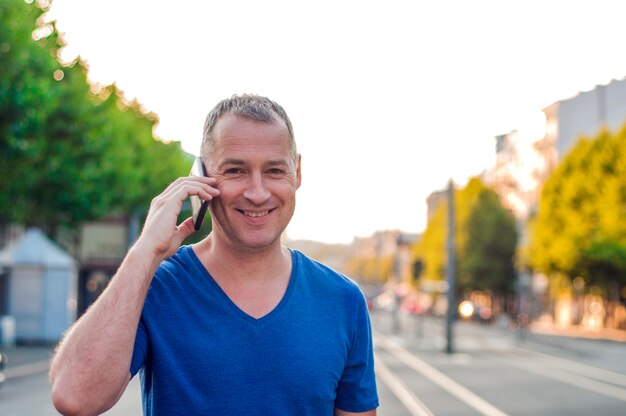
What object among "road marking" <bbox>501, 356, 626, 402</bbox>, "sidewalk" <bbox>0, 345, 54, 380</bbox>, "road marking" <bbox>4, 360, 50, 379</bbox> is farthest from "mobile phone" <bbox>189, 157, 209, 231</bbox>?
"road marking" <bbox>4, 360, 50, 379</bbox>

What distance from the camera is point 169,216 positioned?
9.75 ft

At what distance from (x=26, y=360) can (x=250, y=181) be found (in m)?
27.5

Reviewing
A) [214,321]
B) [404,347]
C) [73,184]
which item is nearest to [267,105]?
[214,321]

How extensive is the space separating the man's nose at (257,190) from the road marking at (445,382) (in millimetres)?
14176

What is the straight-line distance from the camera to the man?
276cm

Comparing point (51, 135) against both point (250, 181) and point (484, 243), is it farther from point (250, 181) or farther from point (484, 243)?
point (484, 243)

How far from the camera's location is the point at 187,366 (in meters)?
2.86

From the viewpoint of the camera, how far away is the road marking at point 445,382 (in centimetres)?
1761

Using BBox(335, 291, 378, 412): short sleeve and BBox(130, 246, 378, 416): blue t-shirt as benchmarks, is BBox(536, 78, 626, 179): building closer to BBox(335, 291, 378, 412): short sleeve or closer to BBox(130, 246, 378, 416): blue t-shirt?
BBox(335, 291, 378, 412): short sleeve

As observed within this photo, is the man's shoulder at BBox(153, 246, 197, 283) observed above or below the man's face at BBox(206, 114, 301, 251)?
below

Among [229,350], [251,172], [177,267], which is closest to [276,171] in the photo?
[251,172]

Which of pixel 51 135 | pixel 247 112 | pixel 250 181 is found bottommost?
pixel 250 181

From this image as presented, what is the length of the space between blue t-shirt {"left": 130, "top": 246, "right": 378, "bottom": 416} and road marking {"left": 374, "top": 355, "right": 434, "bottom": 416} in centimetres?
1379

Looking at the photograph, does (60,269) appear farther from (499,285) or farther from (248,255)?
(499,285)
